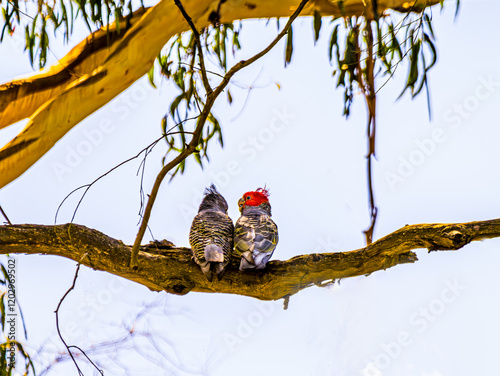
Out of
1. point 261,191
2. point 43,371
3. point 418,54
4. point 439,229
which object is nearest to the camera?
point 439,229

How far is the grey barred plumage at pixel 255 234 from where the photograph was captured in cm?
210

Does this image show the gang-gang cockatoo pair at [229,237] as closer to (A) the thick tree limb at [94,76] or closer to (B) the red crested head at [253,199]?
(B) the red crested head at [253,199]

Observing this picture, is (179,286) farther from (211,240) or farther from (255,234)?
(255,234)

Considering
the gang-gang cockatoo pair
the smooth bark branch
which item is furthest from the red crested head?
the smooth bark branch

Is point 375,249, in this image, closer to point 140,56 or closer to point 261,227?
point 261,227

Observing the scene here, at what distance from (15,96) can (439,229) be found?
74.4 inches

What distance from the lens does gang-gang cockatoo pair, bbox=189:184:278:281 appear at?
210 centimetres

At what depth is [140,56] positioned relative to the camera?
245 cm

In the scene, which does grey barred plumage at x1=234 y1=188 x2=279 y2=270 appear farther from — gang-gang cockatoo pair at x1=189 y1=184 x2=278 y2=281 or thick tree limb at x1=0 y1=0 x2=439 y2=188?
thick tree limb at x1=0 y1=0 x2=439 y2=188

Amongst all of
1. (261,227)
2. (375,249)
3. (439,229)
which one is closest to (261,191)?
(261,227)

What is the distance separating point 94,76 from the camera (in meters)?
2.41

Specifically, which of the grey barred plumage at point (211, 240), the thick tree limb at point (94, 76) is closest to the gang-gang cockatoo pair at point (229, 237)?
the grey barred plumage at point (211, 240)

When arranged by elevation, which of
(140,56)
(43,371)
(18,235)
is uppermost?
(140,56)

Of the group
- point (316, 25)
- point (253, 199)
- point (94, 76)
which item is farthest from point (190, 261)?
point (316, 25)
